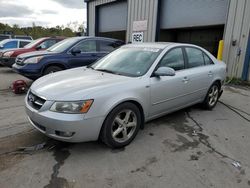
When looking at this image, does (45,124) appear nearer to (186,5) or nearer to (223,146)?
(223,146)

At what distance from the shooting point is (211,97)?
16.6ft

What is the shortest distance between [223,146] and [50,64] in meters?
5.28

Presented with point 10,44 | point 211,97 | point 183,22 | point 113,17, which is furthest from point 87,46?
point 113,17

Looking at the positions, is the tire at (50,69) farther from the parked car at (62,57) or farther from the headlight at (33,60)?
the headlight at (33,60)

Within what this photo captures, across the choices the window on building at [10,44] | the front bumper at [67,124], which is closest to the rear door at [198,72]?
the front bumper at [67,124]

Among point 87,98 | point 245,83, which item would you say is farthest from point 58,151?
point 245,83

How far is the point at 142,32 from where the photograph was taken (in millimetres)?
11992

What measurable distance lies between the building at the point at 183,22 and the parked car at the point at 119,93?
4.46 meters

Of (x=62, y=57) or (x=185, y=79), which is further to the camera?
(x=62, y=57)

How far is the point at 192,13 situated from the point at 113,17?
6.07m

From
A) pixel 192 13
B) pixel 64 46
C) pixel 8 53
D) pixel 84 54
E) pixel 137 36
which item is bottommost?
pixel 8 53

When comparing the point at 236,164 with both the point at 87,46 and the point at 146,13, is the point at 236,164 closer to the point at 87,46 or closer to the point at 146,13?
the point at 87,46

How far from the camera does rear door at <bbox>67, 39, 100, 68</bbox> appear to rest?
6935mm

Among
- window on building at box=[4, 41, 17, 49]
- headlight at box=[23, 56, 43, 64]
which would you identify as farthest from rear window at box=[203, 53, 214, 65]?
window on building at box=[4, 41, 17, 49]
